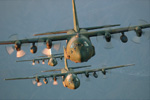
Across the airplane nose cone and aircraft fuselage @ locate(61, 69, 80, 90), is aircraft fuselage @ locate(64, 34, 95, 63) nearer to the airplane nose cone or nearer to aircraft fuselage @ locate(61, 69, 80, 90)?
the airplane nose cone

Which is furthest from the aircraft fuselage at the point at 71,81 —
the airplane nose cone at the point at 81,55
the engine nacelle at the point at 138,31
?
the engine nacelle at the point at 138,31

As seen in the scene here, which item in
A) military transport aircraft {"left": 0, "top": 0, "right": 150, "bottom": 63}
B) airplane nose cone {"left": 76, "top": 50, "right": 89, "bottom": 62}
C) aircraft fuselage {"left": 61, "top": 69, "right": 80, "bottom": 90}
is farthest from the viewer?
aircraft fuselage {"left": 61, "top": 69, "right": 80, "bottom": 90}

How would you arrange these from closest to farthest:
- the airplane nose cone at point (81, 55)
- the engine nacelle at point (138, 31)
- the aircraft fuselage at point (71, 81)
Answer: the airplane nose cone at point (81, 55), the engine nacelle at point (138, 31), the aircraft fuselage at point (71, 81)

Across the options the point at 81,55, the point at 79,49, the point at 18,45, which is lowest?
the point at 81,55

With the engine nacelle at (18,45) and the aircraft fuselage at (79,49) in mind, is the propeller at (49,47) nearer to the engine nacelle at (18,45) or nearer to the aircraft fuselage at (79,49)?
the aircraft fuselage at (79,49)

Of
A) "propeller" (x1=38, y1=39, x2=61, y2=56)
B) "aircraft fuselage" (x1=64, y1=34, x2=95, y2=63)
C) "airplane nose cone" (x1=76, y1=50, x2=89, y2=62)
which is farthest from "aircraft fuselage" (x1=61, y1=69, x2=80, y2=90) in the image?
"airplane nose cone" (x1=76, y1=50, x2=89, y2=62)

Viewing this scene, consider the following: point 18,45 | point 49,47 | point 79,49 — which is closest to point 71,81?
point 49,47

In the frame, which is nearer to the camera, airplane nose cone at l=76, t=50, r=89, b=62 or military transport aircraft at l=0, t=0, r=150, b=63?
airplane nose cone at l=76, t=50, r=89, b=62

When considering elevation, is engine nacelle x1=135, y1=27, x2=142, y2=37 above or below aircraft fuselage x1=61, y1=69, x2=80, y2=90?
above

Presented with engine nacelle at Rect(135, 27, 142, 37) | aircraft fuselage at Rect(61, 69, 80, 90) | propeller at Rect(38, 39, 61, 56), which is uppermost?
engine nacelle at Rect(135, 27, 142, 37)

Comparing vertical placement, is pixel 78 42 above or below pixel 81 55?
above

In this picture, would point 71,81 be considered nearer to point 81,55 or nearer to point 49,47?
point 49,47

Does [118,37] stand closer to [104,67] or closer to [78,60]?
[78,60]

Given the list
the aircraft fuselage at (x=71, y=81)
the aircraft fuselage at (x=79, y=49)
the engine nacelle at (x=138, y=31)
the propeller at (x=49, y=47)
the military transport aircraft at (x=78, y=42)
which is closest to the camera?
the aircraft fuselage at (x=79, y=49)
